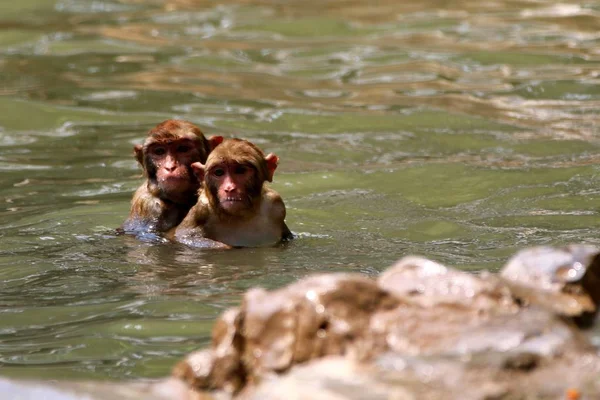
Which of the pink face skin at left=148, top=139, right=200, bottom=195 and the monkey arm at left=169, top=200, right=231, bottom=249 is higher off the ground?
the pink face skin at left=148, top=139, right=200, bottom=195

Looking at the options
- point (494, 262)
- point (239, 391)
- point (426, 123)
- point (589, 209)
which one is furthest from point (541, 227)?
point (239, 391)

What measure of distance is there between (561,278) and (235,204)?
12.8 feet

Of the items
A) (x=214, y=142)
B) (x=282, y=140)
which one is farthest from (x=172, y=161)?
(x=282, y=140)

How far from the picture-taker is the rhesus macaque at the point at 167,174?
28.4 feet

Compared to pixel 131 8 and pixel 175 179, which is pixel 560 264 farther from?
pixel 131 8

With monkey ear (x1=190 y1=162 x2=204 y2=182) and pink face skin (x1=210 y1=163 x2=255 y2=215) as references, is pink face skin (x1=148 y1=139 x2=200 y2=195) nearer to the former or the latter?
monkey ear (x1=190 y1=162 x2=204 y2=182)

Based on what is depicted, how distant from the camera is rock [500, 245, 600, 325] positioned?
4.54 m

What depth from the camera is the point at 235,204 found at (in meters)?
8.27

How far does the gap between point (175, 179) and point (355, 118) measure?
15.7 ft

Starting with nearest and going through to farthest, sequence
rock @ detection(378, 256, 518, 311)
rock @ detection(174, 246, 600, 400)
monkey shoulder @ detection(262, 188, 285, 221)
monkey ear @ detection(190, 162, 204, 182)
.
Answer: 1. rock @ detection(174, 246, 600, 400)
2. rock @ detection(378, 256, 518, 311)
3. monkey ear @ detection(190, 162, 204, 182)
4. monkey shoulder @ detection(262, 188, 285, 221)

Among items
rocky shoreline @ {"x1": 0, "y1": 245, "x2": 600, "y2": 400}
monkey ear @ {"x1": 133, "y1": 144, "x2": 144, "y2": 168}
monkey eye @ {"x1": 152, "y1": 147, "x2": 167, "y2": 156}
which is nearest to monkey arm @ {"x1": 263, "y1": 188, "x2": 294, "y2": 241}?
monkey eye @ {"x1": 152, "y1": 147, "x2": 167, "y2": 156}

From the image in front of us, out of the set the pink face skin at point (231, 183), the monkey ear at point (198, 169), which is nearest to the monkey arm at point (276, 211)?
the pink face skin at point (231, 183)

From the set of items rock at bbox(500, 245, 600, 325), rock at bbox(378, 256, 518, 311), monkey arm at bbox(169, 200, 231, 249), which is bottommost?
monkey arm at bbox(169, 200, 231, 249)

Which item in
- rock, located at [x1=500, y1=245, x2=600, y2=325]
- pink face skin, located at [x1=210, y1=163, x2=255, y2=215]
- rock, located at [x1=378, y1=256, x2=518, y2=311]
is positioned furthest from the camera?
pink face skin, located at [x1=210, y1=163, x2=255, y2=215]
